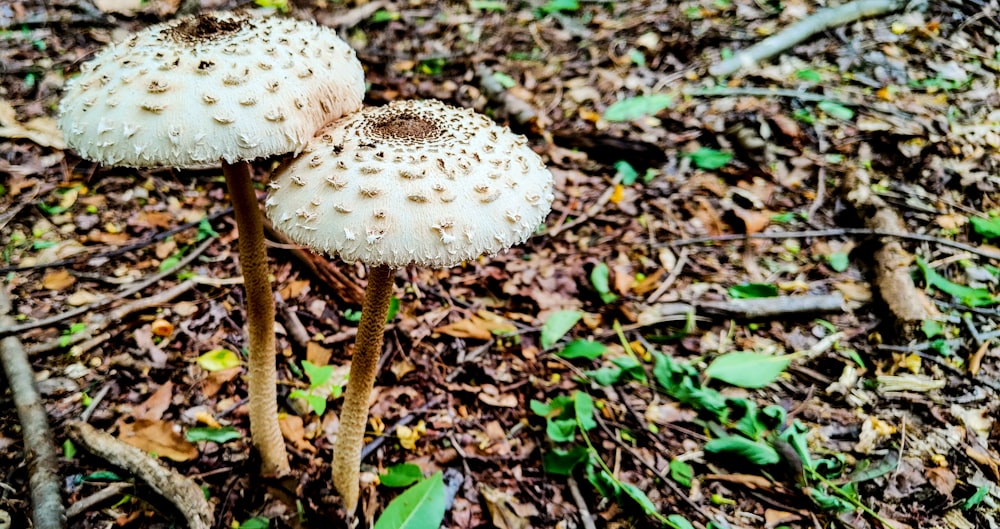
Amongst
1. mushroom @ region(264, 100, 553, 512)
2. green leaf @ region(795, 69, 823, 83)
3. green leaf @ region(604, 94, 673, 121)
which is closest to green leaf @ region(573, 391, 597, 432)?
mushroom @ region(264, 100, 553, 512)

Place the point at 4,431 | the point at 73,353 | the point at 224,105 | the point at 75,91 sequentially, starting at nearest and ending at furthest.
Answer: the point at 224,105
the point at 75,91
the point at 4,431
the point at 73,353

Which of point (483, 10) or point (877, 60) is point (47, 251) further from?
point (877, 60)

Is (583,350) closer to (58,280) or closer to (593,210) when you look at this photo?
(593,210)

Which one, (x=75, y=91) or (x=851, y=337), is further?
(x=851, y=337)

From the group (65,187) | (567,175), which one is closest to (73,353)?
(65,187)

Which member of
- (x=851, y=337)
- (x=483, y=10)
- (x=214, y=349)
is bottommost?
(x=851, y=337)

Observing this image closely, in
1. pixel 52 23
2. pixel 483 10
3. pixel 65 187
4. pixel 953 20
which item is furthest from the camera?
pixel 483 10
